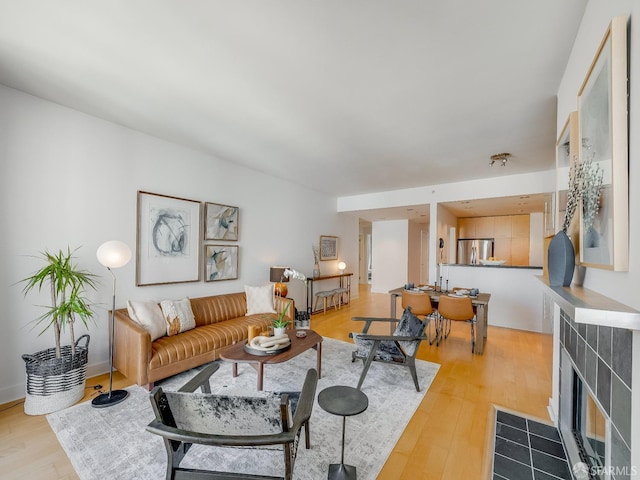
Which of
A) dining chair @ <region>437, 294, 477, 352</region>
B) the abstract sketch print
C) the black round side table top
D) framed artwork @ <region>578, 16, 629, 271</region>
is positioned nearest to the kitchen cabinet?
dining chair @ <region>437, 294, 477, 352</region>

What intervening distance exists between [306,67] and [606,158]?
6.02 ft

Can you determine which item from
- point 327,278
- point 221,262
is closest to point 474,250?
point 327,278

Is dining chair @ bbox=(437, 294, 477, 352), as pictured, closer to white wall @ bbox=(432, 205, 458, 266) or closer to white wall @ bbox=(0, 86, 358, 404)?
white wall @ bbox=(432, 205, 458, 266)

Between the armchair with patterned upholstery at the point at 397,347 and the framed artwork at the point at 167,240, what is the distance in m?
2.47

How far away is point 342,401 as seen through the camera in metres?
1.63

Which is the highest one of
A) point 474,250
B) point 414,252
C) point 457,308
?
point 474,250

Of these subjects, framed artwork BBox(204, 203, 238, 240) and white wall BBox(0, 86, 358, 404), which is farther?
framed artwork BBox(204, 203, 238, 240)

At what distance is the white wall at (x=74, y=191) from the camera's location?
8.18 ft

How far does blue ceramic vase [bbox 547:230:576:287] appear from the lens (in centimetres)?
142

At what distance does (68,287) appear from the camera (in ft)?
9.18

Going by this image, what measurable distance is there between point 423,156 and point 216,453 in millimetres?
3993

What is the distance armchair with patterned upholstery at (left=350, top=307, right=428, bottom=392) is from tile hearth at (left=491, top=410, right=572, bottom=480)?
2.53 ft

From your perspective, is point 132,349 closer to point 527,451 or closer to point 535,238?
point 527,451

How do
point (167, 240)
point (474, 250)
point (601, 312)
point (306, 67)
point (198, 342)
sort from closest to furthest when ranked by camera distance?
1. point (601, 312)
2. point (306, 67)
3. point (198, 342)
4. point (167, 240)
5. point (474, 250)
